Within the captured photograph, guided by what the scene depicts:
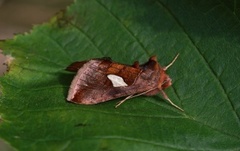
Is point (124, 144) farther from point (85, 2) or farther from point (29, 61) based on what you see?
point (85, 2)

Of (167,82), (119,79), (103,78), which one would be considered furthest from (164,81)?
(103,78)

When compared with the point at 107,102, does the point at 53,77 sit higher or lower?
higher

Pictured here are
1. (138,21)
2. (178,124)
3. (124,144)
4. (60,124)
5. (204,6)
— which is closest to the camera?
(124,144)

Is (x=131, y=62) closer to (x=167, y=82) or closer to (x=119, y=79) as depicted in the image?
(x=119, y=79)

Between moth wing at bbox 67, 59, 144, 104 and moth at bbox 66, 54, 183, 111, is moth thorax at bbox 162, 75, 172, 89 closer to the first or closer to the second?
moth at bbox 66, 54, 183, 111

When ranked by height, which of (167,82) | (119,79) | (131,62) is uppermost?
(131,62)

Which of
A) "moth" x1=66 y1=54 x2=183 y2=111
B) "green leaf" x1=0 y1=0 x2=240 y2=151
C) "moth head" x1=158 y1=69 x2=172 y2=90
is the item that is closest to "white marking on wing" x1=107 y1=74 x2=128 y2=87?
"moth" x1=66 y1=54 x2=183 y2=111

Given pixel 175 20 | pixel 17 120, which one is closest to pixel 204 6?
pixel 175 20
